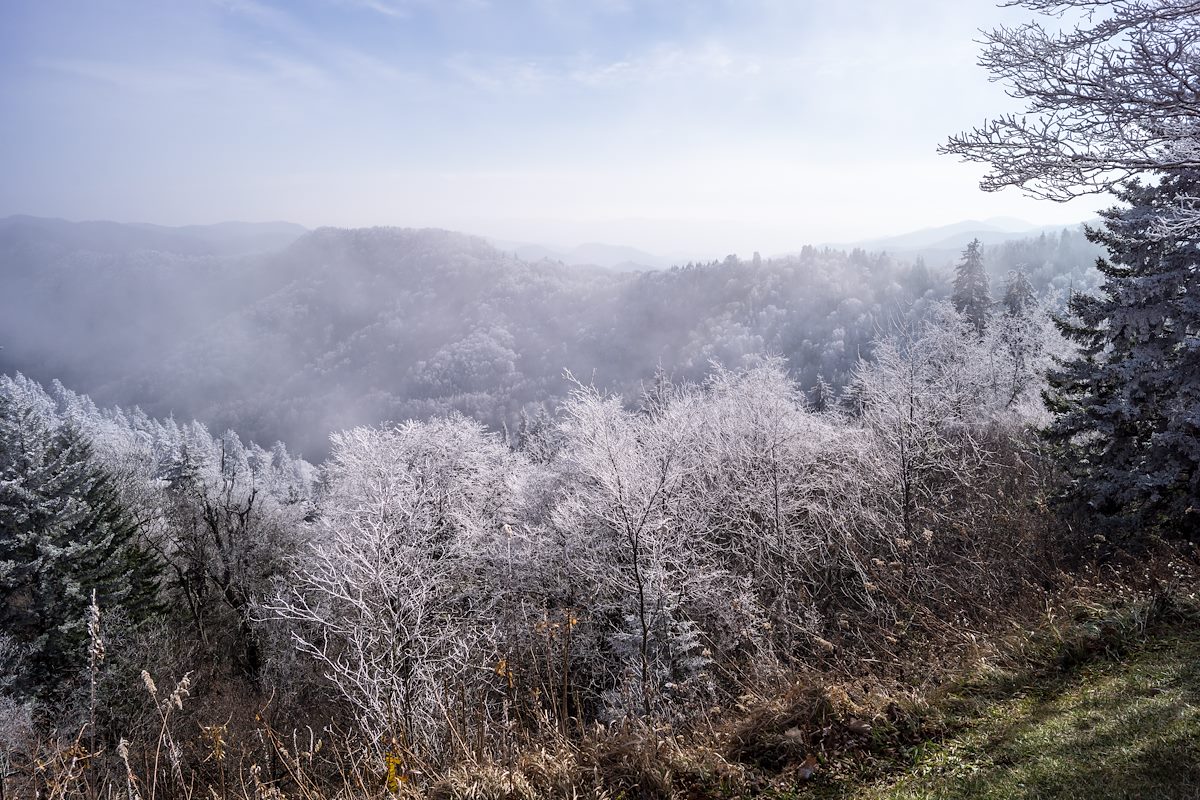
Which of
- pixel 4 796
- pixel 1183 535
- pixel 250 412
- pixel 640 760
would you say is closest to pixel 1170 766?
pixel 640 760

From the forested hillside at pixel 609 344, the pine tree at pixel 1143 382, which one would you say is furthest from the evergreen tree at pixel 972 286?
the forested hillside at pixel 609 344

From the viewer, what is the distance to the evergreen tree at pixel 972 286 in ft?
123

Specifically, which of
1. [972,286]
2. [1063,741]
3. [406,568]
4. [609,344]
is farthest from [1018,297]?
[609,344]

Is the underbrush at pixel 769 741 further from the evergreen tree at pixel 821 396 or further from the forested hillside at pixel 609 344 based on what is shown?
the forested hillside at pixel 609 344

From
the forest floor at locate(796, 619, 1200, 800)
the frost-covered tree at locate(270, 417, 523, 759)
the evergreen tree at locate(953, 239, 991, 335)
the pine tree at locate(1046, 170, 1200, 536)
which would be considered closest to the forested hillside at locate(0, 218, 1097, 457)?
the evergreen tree at locate(953, 239, 991, 335)

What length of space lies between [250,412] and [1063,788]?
657 ft

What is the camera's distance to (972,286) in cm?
3888

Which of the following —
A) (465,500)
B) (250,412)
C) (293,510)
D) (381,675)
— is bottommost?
(250,412)

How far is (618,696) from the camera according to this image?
10.8 m

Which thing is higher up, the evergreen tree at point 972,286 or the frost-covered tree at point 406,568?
the evergreen tree at point 972,286

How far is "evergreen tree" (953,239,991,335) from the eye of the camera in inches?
1475

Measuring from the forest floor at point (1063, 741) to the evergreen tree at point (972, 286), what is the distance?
128 feet

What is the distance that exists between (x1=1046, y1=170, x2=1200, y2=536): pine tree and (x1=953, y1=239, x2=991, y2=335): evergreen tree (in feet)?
97.8

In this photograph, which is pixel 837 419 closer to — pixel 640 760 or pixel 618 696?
pixel 618 696
